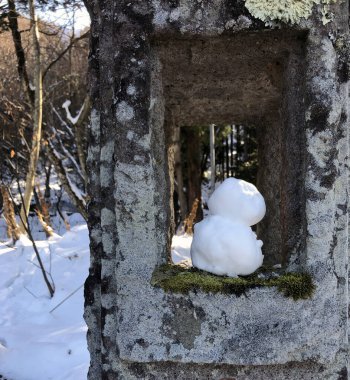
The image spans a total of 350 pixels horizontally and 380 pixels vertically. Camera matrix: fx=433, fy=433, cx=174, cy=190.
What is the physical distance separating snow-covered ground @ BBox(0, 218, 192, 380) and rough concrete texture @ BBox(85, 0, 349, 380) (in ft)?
5.46

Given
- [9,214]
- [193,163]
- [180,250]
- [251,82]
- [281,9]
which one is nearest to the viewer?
[281,9]

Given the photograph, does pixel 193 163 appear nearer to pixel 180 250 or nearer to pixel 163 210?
pixel 180 250

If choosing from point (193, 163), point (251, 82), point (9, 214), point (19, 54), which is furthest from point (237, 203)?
point (193, 163)

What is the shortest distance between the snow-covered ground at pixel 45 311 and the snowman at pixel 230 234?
1.76 m

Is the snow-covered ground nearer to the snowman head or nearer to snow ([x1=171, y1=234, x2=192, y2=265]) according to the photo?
snow ([x1=171, y1=234, x2=192, y2=265])

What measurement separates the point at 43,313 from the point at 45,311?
0.04 metres

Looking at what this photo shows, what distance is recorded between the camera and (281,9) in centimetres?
120

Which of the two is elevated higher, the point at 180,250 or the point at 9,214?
the point at 9,214

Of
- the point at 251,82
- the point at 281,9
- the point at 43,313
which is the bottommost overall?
the point at 43,313

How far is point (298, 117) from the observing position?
1320 mm

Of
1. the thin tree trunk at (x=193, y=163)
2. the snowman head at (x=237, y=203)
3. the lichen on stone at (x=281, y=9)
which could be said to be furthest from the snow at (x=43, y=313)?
the thin tree trunk at (x=193, y=163)

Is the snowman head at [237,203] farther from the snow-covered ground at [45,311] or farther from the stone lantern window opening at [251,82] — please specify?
the snow-covered ground at [45,311]

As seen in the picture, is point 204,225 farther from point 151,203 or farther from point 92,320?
point 92,320

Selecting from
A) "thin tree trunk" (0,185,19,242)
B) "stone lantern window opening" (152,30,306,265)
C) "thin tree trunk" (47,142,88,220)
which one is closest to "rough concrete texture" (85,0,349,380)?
"stone lantern window opening" (152,30,306,265)
